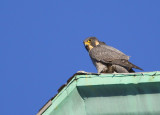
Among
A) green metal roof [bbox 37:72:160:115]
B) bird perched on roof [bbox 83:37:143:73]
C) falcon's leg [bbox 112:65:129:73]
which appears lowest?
green metal roof [bbox 37:72:160:115]

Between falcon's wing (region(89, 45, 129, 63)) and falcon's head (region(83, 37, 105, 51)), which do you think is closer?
falcon's wing (region(89, 45, 129, 63))

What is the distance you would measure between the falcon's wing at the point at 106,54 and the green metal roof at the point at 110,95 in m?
4.21

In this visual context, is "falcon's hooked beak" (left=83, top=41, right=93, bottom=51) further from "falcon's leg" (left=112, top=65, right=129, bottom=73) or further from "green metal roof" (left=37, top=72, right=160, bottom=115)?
"green metal roof" (left=37, top=72, right=160, bottom=115)

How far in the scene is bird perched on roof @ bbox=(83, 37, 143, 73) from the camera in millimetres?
7934

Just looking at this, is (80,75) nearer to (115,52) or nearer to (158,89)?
(158,89)

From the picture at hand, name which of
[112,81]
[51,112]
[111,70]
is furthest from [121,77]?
[111,70]

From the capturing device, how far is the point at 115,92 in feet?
12.9

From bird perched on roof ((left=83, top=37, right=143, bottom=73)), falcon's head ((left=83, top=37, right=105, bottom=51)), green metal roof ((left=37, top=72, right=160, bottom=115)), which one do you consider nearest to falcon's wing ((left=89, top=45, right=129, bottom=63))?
bird perched on roof ((left=83, top=37, right=143, bottom=73))

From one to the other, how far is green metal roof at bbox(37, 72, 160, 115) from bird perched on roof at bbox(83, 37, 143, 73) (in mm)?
3510

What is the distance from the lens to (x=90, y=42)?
9.91 metres

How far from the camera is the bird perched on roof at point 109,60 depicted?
7934 mm

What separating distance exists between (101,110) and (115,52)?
468 centimetres

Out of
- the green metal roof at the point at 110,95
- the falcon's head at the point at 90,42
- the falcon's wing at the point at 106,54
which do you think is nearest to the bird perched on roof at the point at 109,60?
the falcon's wing at the point at 106,54

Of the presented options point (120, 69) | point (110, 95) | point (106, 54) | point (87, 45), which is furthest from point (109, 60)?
point (110, 95)
